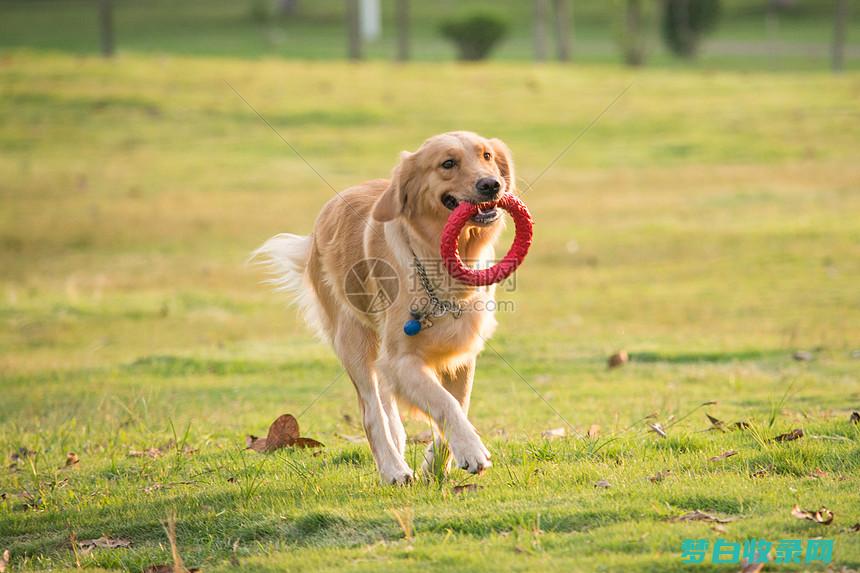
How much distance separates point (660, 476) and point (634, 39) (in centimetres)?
4296

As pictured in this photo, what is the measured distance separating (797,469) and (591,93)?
1185 inches

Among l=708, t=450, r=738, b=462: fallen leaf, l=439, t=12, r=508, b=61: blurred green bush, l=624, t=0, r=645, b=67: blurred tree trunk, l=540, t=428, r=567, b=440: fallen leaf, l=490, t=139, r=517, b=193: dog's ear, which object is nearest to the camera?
l=708, t=450, r=738, b=462: fallen leaf

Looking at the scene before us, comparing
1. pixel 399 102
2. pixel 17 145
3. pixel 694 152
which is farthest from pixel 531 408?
pixel 399 102

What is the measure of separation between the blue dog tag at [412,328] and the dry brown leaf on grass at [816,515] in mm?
2341

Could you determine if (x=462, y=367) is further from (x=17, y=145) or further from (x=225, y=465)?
(x=17, y=145)

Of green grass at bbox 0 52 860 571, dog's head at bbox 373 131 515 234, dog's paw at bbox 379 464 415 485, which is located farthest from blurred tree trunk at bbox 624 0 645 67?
dog's paw at bbox 379 464 415 485

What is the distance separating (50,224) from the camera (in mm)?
21656

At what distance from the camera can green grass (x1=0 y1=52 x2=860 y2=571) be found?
5473 mm

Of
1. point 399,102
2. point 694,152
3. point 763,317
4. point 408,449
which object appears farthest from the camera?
point 399,102

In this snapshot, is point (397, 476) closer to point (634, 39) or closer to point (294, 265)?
point (294, 265)

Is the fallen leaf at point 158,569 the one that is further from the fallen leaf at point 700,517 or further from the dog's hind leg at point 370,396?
the fallen leaf at point 700,517

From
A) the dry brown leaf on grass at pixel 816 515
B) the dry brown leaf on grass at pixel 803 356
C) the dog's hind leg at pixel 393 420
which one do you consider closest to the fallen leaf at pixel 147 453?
the dog's hind leg at pixel 393 420

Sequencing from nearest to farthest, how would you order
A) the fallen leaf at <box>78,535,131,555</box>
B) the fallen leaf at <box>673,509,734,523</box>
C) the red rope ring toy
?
the fallen leaf at <box>673,509,734,523</box>
the fallen leaf at <box>78,535,131,555</box>
the red rope ring toy
